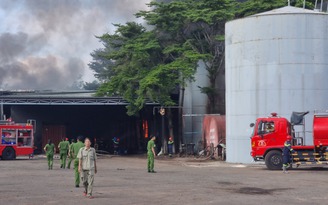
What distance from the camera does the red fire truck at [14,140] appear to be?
44344mm

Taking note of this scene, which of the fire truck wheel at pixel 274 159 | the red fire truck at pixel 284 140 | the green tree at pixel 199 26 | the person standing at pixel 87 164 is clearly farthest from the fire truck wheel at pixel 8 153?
the person standing at pixel 87 164

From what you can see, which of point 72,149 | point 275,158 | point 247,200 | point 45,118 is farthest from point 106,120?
point 247,200

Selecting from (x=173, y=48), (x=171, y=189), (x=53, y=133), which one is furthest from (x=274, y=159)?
(x=53, y=133)

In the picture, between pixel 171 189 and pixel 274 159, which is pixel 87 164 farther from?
pixel 274 159

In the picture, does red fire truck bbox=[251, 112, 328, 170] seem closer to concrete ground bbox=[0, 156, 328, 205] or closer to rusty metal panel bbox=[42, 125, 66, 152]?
concrete ground bbox=[0, 156, 328, 205]

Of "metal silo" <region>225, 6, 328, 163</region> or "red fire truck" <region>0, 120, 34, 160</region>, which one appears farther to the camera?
"red fire truck" <region>0, 120, 34, 160</region>

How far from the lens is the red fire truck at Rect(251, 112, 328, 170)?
30656mm

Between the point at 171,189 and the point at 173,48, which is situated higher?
the point at 173,48

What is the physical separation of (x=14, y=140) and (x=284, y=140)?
21.6 meters

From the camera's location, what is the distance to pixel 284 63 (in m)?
36.2

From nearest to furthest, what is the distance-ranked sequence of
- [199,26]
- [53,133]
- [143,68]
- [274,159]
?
1. [274,159]
2. [199,26]
3. [143,68]
4. [53,133]

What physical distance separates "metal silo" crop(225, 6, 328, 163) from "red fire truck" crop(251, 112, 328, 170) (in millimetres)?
3491

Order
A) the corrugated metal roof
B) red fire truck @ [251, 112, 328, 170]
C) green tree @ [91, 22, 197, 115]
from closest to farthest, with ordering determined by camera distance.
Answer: red fire truck @ [251, 112, 328, 170] → green tree @ [91, 22, 197, 115] → the corrugated metal roof

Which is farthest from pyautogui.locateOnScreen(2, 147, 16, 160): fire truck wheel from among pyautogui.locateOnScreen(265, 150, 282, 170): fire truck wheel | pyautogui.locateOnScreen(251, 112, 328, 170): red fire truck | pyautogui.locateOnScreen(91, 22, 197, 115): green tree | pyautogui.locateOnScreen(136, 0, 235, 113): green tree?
pyautogui.locateOnScreen(265, 150, 282, 170): fire truck wheel
